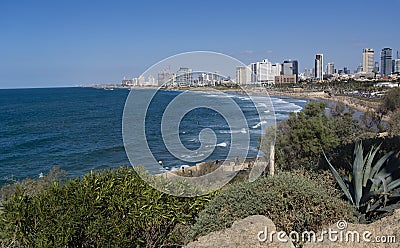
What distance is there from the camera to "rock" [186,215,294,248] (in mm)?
2408

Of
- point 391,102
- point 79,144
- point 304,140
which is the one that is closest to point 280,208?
point 304,140

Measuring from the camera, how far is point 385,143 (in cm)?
593

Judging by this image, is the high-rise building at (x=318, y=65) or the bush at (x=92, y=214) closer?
the bush at (x=92, y=214)

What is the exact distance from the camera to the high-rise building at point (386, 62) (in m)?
133

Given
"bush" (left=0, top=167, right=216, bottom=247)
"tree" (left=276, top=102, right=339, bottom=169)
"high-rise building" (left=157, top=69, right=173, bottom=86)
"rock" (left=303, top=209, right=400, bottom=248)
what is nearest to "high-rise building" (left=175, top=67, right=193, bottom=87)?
"high-rise building" (left=157, top=69, right=173, bottom=86)

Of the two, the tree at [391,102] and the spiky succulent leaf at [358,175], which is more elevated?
the spiky succulent leaf at [358,175]

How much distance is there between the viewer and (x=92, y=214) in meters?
2.77

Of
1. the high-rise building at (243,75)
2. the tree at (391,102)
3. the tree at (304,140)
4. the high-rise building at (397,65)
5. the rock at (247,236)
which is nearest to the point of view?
the rock at (247,236)

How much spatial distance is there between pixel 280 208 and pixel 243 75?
1992 mm

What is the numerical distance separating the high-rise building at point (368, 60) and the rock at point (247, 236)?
169440 mm

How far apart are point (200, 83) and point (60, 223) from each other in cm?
238

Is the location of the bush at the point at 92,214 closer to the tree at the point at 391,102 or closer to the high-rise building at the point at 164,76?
the high-rise building at the point at 164,76

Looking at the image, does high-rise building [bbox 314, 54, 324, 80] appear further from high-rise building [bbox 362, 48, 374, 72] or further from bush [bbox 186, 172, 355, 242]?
bush [bbox 186, 172, 355, 242]

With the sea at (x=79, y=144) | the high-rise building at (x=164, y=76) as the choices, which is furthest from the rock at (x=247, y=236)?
the sea at (x=79, y=144)
